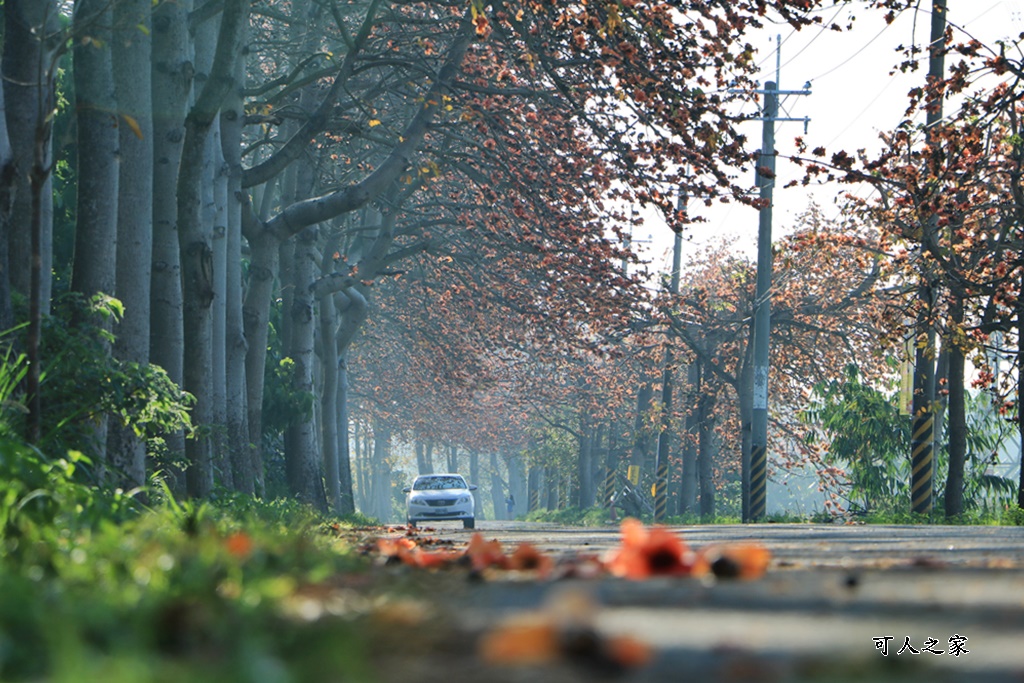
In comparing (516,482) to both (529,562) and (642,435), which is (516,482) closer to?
(642,435)

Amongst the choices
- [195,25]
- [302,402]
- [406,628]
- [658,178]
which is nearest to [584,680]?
[406,628]

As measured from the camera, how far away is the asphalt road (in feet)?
6.49

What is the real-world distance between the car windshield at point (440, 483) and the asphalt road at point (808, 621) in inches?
1235

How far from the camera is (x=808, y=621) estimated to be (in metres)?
2.59

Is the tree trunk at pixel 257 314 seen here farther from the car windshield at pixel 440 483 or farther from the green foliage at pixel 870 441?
the car windshield at pixel 440 483

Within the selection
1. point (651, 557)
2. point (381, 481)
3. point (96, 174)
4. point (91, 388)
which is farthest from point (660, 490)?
point (381, 481)

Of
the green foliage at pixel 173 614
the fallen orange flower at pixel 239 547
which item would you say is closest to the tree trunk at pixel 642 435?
the fallen orange flower at pixel 239 547

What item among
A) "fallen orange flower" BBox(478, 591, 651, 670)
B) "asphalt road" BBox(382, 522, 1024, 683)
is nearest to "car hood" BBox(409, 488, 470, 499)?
"asphalt road" BBox(382, 522, 1024, 683)

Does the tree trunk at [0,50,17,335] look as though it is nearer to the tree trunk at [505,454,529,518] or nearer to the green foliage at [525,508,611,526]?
the green foliage at [525,508,611,526]

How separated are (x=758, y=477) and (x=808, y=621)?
91.1 feet

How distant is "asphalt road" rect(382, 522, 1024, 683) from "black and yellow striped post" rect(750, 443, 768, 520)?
25.8 meters

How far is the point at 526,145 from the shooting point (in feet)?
60.8

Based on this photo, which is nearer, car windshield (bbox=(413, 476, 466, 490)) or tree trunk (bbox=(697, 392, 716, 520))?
car windshield (bbox=(413, 476, 466, 490))

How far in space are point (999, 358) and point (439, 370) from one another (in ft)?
58.8
